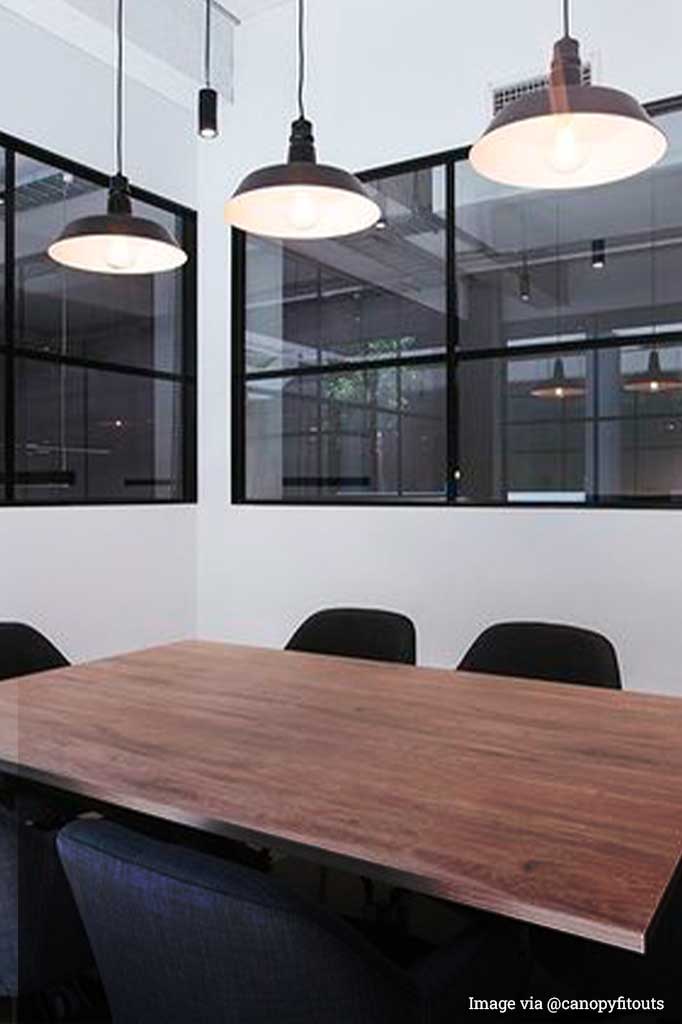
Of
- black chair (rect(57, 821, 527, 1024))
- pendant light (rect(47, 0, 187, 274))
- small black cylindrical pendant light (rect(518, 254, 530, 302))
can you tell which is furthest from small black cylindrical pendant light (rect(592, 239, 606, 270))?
black chair (rect(57, 821, 527, 1024))

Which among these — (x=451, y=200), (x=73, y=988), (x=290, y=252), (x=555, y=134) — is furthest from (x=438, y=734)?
(x=290, y=252)

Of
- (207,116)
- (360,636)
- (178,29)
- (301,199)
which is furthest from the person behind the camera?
(178,29)

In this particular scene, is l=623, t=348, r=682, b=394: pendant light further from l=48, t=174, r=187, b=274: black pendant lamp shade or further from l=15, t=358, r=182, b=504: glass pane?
l=15, t=358, r=182, b=504: glass pane

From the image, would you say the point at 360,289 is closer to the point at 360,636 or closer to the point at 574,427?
the point at 574,427

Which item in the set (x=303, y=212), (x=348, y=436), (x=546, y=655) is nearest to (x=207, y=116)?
(x=303, y=212)

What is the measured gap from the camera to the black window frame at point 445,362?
3.50 m


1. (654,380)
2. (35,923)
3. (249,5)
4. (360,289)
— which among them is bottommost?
(35,923)

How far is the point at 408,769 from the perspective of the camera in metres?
1.59

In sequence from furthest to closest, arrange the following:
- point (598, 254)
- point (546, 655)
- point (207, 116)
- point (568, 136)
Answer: point (598, 254), point (207, 116), point (546, 655), point (568, 136)

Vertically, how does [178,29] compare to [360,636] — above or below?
above

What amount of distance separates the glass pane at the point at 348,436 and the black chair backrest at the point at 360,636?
1051 millimetres

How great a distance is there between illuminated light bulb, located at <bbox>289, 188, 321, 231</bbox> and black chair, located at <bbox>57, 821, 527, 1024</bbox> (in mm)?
1699

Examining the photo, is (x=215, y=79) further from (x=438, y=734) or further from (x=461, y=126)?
(x=438, y=734)

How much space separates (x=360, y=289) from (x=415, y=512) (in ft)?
4.00
